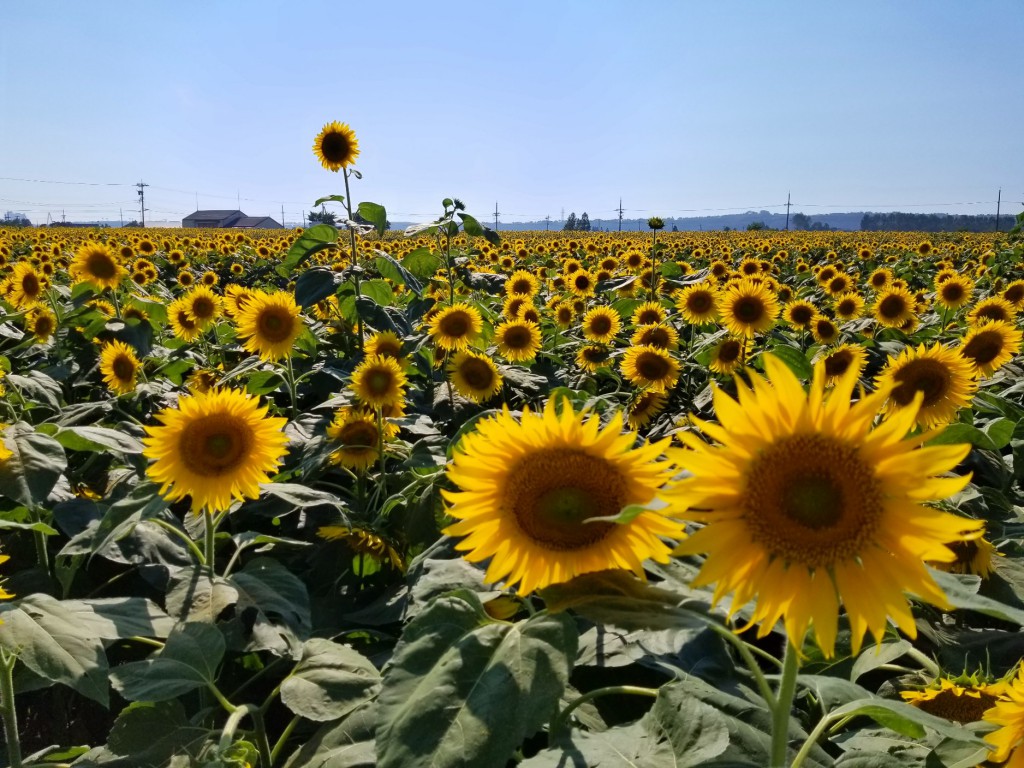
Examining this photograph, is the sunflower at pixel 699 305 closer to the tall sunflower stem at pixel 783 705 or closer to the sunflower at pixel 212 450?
the sunflower at pixel 212 450

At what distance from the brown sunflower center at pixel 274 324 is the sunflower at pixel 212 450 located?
1.81 metres

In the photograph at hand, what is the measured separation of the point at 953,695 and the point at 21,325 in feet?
24.6

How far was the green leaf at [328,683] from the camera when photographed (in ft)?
5.61

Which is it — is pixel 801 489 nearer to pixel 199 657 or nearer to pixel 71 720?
pixel 199 657

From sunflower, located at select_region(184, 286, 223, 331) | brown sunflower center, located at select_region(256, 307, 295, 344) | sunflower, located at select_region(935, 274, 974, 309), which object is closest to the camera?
brown sunflower center, located at select_region(256, 307, 295, 344)

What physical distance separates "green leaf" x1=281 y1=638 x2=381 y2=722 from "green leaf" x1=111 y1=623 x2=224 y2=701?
20 centimetres

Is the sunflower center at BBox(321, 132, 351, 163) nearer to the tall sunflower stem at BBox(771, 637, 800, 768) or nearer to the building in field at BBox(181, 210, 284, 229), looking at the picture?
the tall sunflower stem at BBox(771, 637, 800, 768)

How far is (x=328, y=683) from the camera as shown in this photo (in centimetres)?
179

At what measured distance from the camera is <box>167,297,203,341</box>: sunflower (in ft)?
18.2

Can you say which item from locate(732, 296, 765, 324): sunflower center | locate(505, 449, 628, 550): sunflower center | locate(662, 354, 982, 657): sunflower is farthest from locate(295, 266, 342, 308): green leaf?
locate(662, 354, 982, 657): sunflower

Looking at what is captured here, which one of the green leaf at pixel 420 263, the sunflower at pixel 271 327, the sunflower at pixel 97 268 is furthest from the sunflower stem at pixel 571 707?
the sunflower at pixel 97 268

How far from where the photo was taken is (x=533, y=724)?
1.03 meters

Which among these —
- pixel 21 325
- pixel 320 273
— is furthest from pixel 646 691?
pixel 21 325

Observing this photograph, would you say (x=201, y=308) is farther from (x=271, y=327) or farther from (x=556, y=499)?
(x=556, y=499)
